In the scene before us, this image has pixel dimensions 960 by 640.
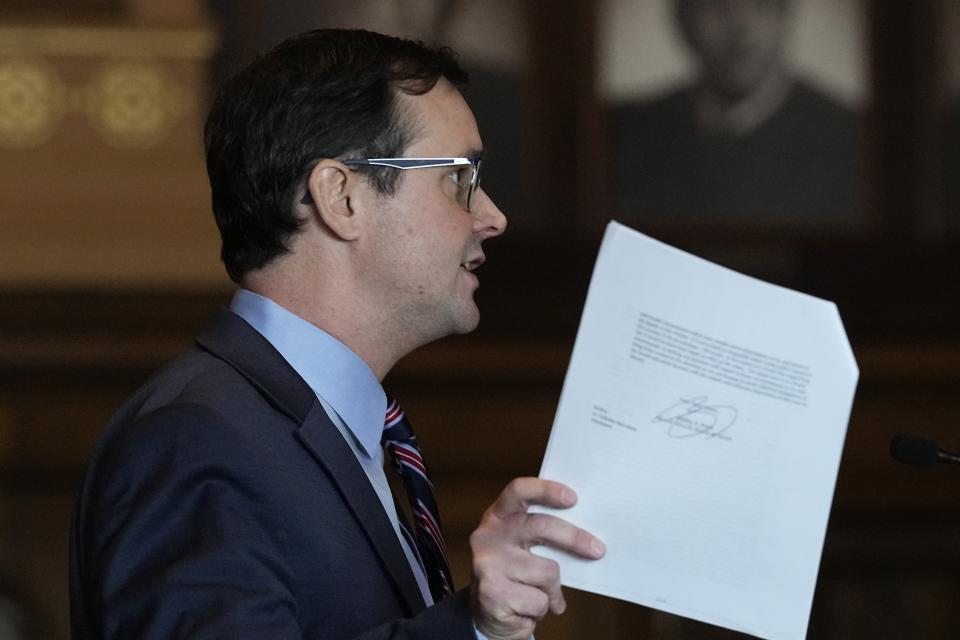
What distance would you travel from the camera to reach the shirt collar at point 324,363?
1.92 m

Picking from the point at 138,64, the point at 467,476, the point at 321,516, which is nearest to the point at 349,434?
the point at 321,516

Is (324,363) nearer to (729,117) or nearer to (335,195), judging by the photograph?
(335,195)

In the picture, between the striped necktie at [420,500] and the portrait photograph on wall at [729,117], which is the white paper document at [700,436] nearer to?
the striped necktie at [420,500]

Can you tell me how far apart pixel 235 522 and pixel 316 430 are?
240 mm

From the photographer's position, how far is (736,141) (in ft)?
20.4

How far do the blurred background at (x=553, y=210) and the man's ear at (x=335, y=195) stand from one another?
12.4 feet

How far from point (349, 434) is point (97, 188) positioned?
422cm

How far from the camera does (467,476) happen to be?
585 cm

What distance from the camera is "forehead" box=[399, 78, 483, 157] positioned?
6.63ft

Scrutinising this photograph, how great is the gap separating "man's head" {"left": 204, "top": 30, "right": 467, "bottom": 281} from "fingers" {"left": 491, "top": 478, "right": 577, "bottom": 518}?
59cm

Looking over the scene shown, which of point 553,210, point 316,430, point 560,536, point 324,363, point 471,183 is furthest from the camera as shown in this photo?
point 553,210

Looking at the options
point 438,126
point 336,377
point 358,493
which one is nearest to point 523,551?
point 358,493
